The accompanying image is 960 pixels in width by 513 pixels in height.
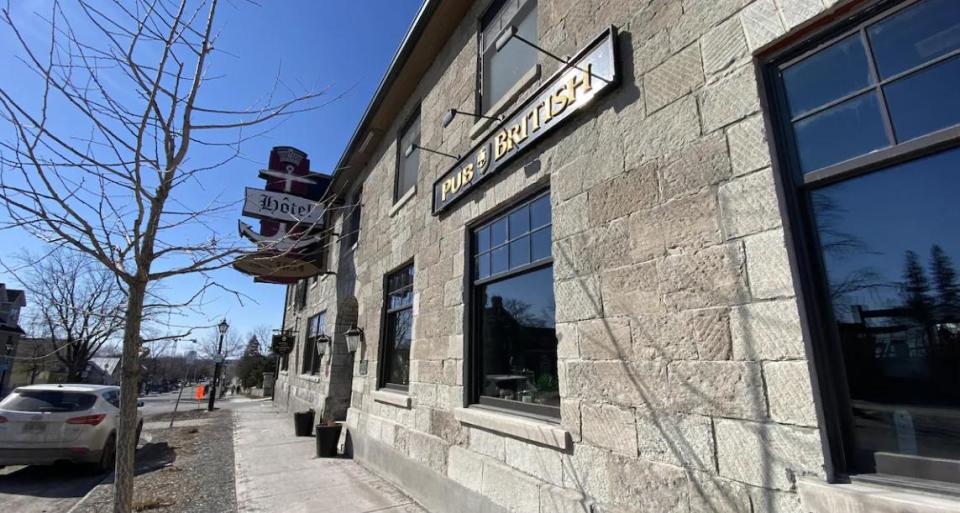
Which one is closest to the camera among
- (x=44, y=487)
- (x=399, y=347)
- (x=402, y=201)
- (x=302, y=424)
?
(x=44, y=487)

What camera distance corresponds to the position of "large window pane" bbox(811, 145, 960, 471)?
1900mm

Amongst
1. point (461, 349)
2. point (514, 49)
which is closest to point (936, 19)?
point (514, 49)

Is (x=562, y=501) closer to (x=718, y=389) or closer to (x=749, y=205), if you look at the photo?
(x=718, y=389)

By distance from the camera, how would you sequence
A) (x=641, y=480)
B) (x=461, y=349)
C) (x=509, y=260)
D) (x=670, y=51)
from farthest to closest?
(x=461, y=349), (x=509, y=260), (x=670, y=51), (x=641, y=480)

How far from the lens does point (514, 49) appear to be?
539cm

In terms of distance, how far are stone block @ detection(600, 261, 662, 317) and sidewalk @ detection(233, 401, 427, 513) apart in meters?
3.57

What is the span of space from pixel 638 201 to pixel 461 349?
9.07ft

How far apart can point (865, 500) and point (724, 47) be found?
2.44 metres

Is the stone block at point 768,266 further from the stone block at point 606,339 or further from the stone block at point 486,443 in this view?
the stone block at point 486,443

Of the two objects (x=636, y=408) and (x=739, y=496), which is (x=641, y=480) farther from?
(x=739, y=496)

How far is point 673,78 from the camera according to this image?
3010mm

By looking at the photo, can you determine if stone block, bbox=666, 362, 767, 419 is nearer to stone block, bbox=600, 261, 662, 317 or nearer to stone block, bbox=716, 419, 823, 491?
stone block, bbox=716, 419, 823, 491

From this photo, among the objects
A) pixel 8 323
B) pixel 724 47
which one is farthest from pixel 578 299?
pixel 8 323

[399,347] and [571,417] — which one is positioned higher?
[399,347]
